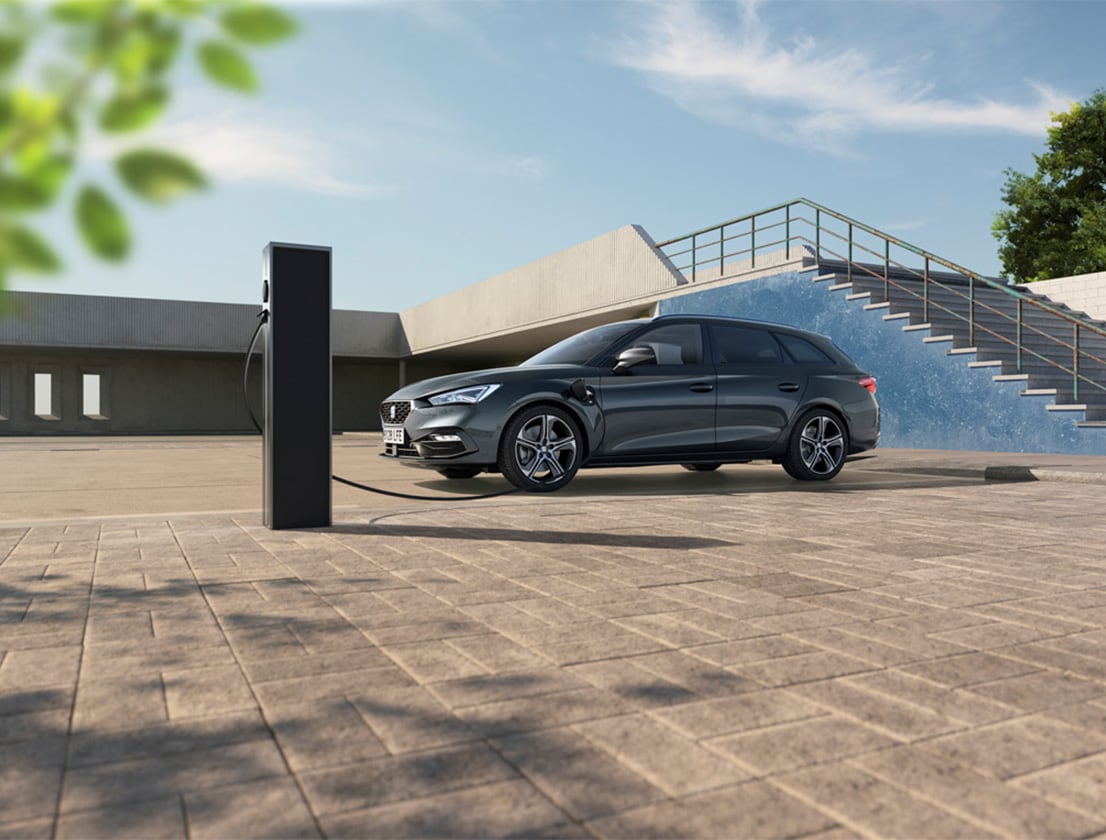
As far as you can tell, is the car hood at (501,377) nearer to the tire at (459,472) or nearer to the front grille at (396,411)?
the front grille at (396,411)

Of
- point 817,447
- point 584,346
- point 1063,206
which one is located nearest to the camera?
point 584,346

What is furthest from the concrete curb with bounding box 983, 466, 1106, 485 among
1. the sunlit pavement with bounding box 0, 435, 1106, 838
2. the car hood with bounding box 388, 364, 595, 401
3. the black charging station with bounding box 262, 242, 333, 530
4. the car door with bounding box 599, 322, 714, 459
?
the black charging station with bounding box 262, 242, 333, 530

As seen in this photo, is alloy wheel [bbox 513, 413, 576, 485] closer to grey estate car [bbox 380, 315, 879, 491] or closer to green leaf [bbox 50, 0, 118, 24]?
grey estate car [bbox 380, 315, 879, 491]

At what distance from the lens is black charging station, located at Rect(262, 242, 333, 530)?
17.9ft

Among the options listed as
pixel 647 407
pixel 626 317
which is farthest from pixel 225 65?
pixel 626 317

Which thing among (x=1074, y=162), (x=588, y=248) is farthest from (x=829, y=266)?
(x=1074, y=162)

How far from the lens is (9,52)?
0.90 m

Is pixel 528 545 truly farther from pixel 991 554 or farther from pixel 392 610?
pixel 991 554

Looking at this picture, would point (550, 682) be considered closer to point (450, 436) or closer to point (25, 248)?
point (25, 248)

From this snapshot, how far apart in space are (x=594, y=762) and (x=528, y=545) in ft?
9.96

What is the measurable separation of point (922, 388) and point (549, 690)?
47.4 feet

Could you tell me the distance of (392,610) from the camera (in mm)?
3430

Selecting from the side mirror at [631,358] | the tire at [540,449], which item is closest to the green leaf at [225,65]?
the tire at [540,449]

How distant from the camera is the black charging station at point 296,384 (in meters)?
5.46
